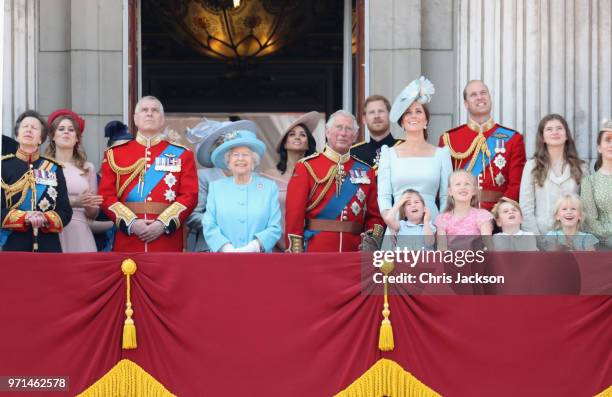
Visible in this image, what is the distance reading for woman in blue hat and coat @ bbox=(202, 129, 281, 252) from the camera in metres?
10.3

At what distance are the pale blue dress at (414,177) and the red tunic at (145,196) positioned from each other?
138cm

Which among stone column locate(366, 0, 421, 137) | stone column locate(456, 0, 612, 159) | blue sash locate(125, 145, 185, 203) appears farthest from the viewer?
stone column locate(366, 0, 421, 137)

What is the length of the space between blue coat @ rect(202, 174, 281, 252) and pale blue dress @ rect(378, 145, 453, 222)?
0.78 metres

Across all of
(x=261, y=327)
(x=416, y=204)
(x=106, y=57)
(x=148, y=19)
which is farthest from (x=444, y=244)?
(x=148, y=19)

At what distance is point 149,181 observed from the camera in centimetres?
1072

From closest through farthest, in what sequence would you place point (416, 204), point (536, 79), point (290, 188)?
point (416, 204) < point (290, 188) < point (536, 79)

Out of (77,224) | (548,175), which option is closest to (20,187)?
(77,224)

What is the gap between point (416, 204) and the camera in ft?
32.5

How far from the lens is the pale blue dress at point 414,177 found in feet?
33.7

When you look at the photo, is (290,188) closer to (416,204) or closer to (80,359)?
(416,204)

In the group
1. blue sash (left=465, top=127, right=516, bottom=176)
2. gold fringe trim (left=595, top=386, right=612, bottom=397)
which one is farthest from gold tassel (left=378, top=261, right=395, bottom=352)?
blue sash (left=465, top=127, right=516, bottom=176)

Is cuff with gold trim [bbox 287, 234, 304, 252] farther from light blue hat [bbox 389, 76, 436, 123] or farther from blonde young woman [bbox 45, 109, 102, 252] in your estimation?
blonde young woman [bbox 45, 109, 102, 252]

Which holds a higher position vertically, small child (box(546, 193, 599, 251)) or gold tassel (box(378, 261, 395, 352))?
small child (box(546, 193, 599, 251))

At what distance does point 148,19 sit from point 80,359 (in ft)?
31.8
